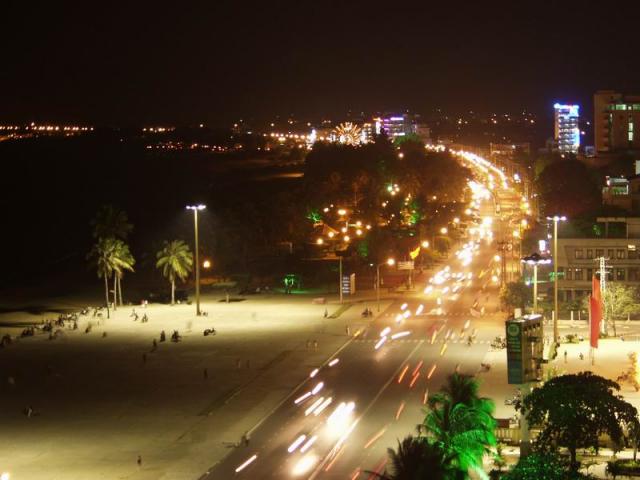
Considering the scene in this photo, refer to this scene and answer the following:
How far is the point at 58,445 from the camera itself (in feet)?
148

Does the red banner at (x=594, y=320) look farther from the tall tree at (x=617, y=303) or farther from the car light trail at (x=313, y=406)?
the car light trail at (x=313, y=406)

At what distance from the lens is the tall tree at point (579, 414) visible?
34094mm

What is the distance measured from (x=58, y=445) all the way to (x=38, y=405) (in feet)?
30.9

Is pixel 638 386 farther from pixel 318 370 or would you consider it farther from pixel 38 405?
pixel 38 405

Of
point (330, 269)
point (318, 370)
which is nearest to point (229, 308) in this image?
point (330, 269)

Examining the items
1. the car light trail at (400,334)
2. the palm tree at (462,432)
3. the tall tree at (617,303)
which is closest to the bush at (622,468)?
the palm tree at (462,432)

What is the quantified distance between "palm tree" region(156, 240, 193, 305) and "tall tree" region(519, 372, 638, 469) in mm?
65730

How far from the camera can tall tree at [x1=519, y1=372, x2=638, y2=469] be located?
3409cm

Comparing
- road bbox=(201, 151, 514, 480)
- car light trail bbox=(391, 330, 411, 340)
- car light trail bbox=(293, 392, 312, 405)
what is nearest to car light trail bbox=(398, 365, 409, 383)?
road bbox=(201, 151, 514, 480)

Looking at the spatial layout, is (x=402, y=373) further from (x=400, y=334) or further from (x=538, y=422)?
(x=538, y=422)

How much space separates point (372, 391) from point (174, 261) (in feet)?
152

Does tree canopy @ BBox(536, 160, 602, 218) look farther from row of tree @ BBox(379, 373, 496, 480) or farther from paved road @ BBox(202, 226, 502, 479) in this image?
row of tree @ BBox(379, 373, 496, 480)

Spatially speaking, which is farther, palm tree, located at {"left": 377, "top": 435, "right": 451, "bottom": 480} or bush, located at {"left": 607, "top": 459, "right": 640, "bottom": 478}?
bush, located at {"left": 607, "top": 459, "right": 640, "bottom": 478}

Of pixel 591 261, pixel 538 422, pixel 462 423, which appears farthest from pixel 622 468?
pixel 591 261
